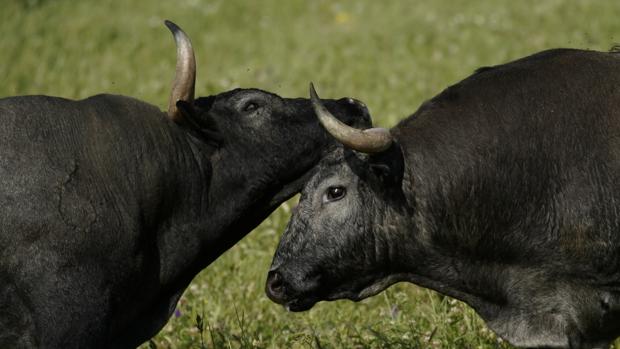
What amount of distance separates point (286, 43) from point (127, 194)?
903 cm

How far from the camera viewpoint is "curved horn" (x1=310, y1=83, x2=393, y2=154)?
571 centimetres

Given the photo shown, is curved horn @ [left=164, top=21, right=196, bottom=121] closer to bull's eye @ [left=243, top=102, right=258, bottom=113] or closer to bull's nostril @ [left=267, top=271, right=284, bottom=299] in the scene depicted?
bull's eye @ [left=243, top=102, right=258, bottom=113]

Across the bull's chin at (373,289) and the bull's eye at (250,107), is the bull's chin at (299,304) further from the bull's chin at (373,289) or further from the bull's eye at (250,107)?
the bull's eye at (250,107)

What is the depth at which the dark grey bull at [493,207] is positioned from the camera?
5.72 m

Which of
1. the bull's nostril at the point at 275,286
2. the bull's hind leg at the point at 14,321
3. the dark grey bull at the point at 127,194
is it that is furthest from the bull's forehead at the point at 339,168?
the bull's hind leg at the point at 14,321

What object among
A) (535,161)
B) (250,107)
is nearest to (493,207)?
(535,161)

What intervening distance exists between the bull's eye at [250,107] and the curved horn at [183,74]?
0.31 meters

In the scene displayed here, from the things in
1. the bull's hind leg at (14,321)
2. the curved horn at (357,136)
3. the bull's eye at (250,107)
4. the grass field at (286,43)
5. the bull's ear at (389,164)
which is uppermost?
the grass field at (286,43)

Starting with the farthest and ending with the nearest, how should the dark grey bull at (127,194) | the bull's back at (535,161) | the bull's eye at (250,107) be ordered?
the bull's eye at (250,107) → the dark grey bull at (127,194) → the bull's back at (535,161)

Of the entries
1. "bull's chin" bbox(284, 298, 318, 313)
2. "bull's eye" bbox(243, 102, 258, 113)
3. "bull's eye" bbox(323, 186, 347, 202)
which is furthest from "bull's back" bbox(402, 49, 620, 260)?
"bull's eye" bbox(243, 102, 258, 113)

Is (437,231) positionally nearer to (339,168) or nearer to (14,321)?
(339,168)

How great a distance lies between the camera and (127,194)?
6.19 m

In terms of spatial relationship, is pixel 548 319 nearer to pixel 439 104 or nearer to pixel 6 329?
pixel 439 104

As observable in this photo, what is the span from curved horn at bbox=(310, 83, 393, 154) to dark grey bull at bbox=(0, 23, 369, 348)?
1.04 meters
